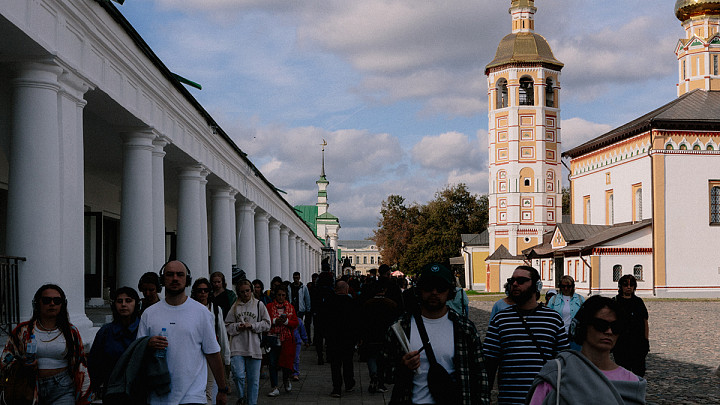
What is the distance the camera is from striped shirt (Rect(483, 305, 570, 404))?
543cm

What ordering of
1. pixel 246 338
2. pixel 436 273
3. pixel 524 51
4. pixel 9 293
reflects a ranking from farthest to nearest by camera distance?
pixel 524 51 → pixel 246 338 → pixel 9 293 → pixel 436 273

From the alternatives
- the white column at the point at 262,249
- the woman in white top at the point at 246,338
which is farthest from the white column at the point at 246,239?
the woman in white top at the point at 246,338

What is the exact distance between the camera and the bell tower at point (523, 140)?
7031 cm

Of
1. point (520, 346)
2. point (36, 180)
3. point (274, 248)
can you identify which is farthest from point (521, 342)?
point (274, 248)

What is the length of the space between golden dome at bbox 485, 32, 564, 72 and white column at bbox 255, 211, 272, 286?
149 feet

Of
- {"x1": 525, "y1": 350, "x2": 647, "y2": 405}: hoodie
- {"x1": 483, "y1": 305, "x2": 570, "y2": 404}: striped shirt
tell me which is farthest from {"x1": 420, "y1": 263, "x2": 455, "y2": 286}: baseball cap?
{"x1": 525, "y1": 350, "x2": 647, "y2": 405}: hoodie

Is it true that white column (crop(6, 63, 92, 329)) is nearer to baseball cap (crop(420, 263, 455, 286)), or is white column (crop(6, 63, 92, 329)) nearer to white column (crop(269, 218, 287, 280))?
baseball cap (crop(420, 263, 455, 286))

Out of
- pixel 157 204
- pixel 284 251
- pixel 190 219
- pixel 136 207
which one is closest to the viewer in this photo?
pixel 136 207

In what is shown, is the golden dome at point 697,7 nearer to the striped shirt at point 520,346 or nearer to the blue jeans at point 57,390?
the striped shirt at point 520,346

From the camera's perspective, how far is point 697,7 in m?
61.0

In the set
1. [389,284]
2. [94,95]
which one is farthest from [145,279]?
[389,284]

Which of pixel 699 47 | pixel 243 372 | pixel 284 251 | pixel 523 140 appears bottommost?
pixel 243 372

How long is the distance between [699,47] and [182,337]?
62428 mm

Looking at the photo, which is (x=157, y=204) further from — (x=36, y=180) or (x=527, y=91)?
(x=527, y=91)
